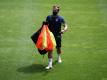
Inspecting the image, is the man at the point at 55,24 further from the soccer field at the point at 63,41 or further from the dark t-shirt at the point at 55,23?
the soccer field at the point at 63,41

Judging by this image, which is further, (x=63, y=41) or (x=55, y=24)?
(x=63, y=41)

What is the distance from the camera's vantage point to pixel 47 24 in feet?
40.7

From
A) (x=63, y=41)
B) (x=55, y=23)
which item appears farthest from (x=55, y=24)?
(x=63, y=41)

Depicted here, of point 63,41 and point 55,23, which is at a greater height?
point 55,23

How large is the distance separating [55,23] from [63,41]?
3101 millimetres

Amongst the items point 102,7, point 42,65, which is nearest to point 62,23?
point 42,65

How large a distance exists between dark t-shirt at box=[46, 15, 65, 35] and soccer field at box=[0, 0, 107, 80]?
1.33 meters

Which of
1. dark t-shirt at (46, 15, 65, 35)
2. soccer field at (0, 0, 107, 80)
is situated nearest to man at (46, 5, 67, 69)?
dark t-shirt at (46, 15, 65, 35)

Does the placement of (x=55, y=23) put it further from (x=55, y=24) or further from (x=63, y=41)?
(x=63, y=41)

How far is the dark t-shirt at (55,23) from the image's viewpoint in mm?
12469

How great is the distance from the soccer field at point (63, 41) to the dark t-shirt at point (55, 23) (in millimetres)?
1334

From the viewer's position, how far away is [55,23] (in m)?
12.5

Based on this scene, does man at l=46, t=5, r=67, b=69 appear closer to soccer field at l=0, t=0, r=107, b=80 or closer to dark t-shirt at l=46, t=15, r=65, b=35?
dark t-shirt at l=46, t=15, r=65, b=35

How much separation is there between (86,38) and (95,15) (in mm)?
3973
